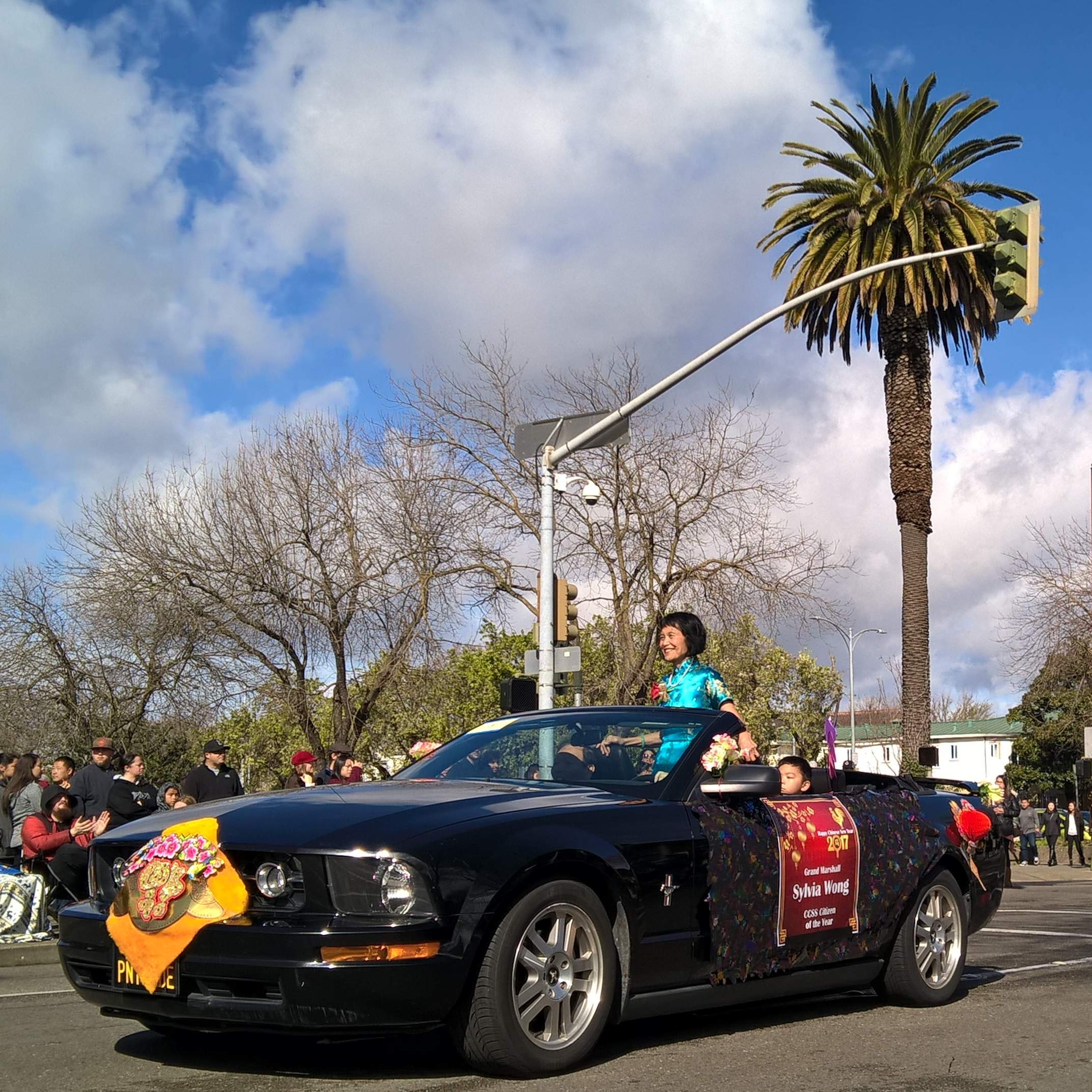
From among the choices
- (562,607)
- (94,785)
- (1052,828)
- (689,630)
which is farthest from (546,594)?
(1052,828)

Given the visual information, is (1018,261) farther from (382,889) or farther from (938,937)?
(382,889)

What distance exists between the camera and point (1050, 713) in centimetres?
6794

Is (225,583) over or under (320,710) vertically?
over

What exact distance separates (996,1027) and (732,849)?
5.56 ft

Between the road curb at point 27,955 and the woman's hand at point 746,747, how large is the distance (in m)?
6.30

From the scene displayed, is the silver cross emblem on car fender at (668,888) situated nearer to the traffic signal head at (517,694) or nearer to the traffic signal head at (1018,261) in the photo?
the traffic signal head at (1018,261)

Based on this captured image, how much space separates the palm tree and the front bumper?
917 inches

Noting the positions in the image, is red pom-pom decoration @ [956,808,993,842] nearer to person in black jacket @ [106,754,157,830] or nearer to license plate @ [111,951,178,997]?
license plate @ [111,951,178,997]

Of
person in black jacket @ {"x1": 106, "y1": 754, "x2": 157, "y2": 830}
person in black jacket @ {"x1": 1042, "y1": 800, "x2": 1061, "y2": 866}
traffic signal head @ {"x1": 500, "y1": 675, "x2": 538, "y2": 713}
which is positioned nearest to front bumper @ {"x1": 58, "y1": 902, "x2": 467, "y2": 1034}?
person in black jacket @ {"x1": 106, "y1": 754, "x2": 157, "y2": 830}

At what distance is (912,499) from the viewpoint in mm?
28469

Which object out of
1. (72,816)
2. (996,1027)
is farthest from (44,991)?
(996,1027)

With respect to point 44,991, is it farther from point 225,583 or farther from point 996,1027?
point 225,583

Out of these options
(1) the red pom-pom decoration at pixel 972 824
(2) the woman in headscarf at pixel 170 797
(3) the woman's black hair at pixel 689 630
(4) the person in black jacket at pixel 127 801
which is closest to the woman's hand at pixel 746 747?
(3) the woman's black hair at pixel 689 630

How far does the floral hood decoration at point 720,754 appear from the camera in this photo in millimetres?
5996
